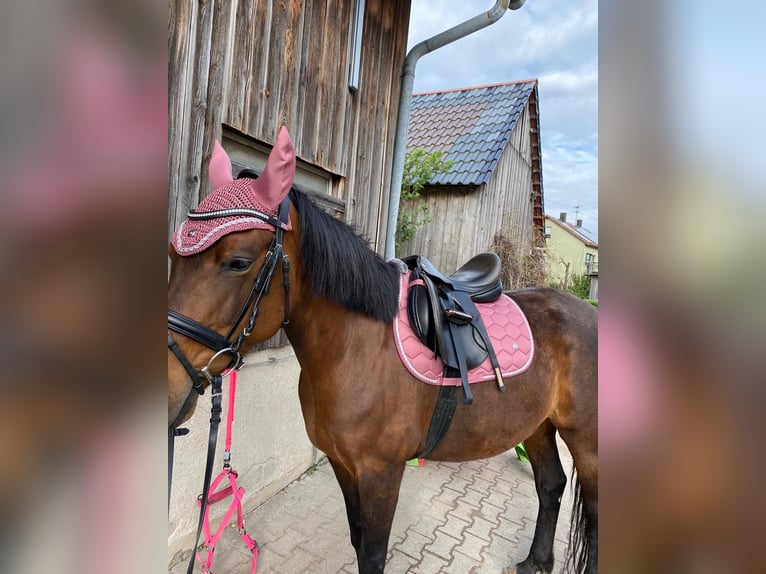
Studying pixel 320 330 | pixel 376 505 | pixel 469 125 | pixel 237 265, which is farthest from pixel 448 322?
pixel 469 125

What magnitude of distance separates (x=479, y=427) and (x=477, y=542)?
53.8 inches

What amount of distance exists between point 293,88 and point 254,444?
2.44 meters

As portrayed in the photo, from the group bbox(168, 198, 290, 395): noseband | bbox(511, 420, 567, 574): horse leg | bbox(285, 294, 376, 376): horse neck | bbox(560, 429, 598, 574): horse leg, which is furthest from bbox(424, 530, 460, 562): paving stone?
bbox(168, 198, 290, 395): noseband

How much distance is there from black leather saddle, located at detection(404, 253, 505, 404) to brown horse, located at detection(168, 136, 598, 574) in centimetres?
11

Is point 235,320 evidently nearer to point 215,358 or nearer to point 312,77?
point 215,358

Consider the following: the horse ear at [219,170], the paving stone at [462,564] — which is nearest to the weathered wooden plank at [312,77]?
the horse ear at [219,170]

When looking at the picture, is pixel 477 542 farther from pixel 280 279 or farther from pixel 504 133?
pixel 504 133

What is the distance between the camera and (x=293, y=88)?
2.63m

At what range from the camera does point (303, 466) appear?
3.30 m

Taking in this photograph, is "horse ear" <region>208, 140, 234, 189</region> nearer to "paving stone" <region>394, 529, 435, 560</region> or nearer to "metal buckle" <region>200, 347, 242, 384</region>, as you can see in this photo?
"metal buckle" <region>200, 347, 242, 384</region>

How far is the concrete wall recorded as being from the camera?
225 cm

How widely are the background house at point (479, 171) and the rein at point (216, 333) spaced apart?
5492mm

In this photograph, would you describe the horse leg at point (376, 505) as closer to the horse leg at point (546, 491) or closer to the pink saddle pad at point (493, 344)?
the pink saddle pad at point (493, 344)
